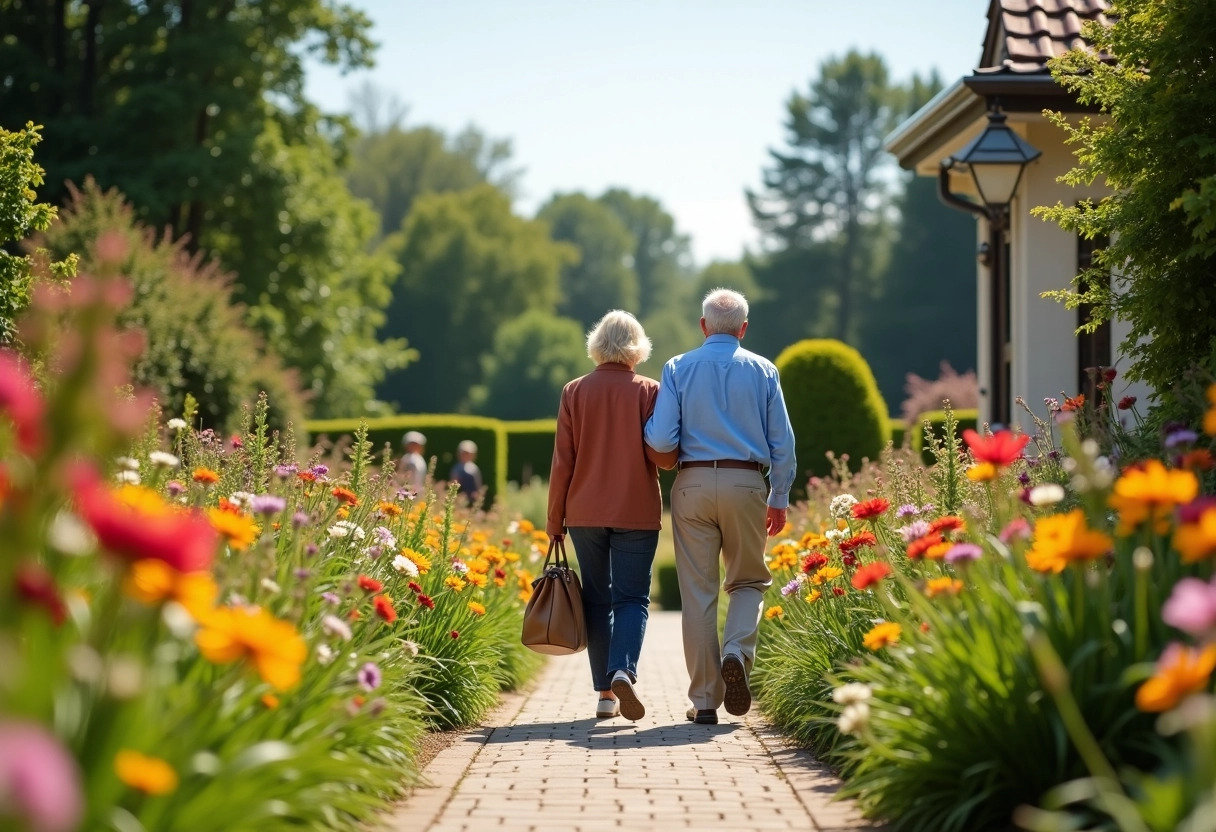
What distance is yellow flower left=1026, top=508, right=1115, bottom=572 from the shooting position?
11.4ft

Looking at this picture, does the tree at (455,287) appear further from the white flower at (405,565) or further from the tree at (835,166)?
the white flower at (405,565)

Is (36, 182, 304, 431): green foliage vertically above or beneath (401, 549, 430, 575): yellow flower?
above

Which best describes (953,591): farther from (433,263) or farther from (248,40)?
(433,263)

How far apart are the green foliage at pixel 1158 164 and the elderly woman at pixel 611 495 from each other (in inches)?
99.2

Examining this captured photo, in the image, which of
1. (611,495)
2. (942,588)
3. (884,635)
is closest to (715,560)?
(611,495)

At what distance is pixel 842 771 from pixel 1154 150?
369cm

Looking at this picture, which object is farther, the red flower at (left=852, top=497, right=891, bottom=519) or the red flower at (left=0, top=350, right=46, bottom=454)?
Answer: the red flower at (left=852, top=497, right=891, bottom=519)

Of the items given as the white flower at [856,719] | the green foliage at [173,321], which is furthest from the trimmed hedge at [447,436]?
the white flower at [856,719]

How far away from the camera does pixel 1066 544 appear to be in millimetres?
3557

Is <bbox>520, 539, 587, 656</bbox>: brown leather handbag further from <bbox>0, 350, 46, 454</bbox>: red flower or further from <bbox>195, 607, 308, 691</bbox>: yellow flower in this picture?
<bbox>0, 350, 46, 454</bbox>: red flower

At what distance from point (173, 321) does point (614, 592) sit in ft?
41.1

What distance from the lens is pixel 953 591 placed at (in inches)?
166

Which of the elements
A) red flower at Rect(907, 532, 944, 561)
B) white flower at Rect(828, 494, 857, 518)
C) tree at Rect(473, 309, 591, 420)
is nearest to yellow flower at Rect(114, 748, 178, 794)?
red flower at Rect(907, 532, 944, 561)

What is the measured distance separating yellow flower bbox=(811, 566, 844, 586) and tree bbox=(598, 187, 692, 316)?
8296 centimetres
